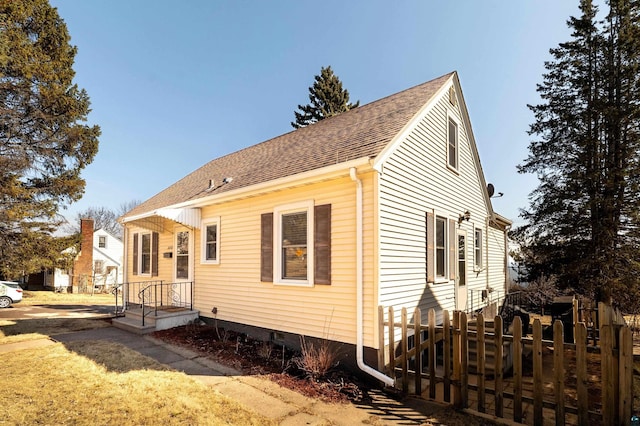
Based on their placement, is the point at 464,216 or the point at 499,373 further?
the point at 464,216

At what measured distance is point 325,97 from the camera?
2883 cm

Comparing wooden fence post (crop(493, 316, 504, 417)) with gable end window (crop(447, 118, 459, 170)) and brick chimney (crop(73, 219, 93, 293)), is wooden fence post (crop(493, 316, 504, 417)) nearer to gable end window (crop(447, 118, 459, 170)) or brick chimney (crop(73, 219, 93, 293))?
gable end window (crop(447, 118, 459, 170))

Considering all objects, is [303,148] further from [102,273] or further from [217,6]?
[102,273]

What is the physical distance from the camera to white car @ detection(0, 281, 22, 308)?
17.4 meters

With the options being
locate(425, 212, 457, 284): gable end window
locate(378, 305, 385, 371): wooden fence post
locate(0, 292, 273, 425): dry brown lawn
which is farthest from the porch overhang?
locate(425, 212, 457, 284): gable end window

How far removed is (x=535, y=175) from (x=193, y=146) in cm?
2244

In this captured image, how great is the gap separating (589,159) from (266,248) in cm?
978

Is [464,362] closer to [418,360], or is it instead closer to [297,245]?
[418,360]

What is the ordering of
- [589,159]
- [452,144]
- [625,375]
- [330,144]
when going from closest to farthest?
[625,375], [330,144], [452,144], [589,159]

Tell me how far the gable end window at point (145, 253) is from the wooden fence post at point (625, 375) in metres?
11.7

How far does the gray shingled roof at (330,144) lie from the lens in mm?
6719

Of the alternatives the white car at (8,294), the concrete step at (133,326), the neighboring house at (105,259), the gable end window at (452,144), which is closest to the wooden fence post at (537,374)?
the gable end window at (452,144)

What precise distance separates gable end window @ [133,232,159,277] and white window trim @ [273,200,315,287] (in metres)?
6.07

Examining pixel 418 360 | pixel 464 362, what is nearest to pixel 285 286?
pixel 418 360
